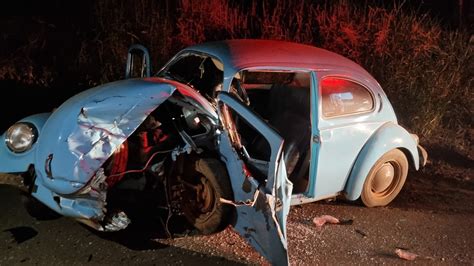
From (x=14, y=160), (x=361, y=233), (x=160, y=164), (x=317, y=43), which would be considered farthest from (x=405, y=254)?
(x=317, y=43)

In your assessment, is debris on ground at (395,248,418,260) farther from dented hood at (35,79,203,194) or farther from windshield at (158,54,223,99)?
dented hood at (35,79,203,194)

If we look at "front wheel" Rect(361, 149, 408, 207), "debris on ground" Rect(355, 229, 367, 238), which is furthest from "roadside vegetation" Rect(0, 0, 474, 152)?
"debris on ground" Rect(355, 229, 367, 238)

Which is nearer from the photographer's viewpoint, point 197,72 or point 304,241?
point 304,241

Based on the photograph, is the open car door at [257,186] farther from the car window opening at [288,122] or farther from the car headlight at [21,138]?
the car headlight at [21,138]

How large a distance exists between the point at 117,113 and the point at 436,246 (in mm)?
3075

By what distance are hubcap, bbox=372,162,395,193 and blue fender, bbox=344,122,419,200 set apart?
0.83 ft

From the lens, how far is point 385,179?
17.6 feet

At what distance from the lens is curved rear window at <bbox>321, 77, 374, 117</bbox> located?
4738mm

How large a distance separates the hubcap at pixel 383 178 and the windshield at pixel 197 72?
1.84 m

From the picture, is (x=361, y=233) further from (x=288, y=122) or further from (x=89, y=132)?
(x=89, y=132)

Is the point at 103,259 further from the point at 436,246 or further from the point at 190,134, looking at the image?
the point at 436,246

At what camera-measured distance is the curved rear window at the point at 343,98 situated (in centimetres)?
474

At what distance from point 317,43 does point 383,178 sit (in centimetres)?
344

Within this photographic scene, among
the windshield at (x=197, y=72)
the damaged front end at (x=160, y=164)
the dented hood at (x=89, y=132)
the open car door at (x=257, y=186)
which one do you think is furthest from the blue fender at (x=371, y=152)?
the dented hood at (x=89, y=132)
